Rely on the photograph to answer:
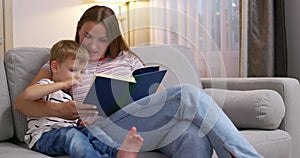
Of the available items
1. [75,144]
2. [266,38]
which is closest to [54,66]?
[75,144]

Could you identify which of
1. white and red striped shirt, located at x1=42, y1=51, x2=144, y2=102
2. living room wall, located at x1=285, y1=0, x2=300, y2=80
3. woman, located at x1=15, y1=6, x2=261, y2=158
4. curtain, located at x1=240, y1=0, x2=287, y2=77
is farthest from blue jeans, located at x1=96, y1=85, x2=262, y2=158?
living room wall, located at x1=285, y1=0, x2=300, y2=80

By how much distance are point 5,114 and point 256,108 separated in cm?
97

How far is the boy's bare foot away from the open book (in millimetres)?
132

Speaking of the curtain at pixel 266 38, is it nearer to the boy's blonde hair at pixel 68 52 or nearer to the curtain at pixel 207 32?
the curtain at pixel 207 32

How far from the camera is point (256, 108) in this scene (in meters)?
1.81

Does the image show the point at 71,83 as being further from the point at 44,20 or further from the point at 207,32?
the point at 44,20

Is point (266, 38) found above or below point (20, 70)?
above

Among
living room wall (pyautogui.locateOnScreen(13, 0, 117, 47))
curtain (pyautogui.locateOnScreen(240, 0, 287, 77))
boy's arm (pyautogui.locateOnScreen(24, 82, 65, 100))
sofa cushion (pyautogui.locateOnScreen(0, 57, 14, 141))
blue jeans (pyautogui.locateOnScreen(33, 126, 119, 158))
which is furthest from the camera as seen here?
living room wall (pyautogui.locateOnScreen(13, 0, 117, 47))

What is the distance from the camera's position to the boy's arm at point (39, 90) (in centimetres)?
149

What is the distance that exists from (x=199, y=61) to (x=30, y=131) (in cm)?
164

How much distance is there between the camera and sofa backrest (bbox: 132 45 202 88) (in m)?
2.02

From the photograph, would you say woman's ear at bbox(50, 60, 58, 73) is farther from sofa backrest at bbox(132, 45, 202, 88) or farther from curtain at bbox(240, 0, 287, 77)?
curtain at bbox(240, 0, 287, 77)

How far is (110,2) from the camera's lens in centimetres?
358

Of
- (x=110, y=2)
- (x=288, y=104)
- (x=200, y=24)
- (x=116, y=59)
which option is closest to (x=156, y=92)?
(x=116, y=59)
